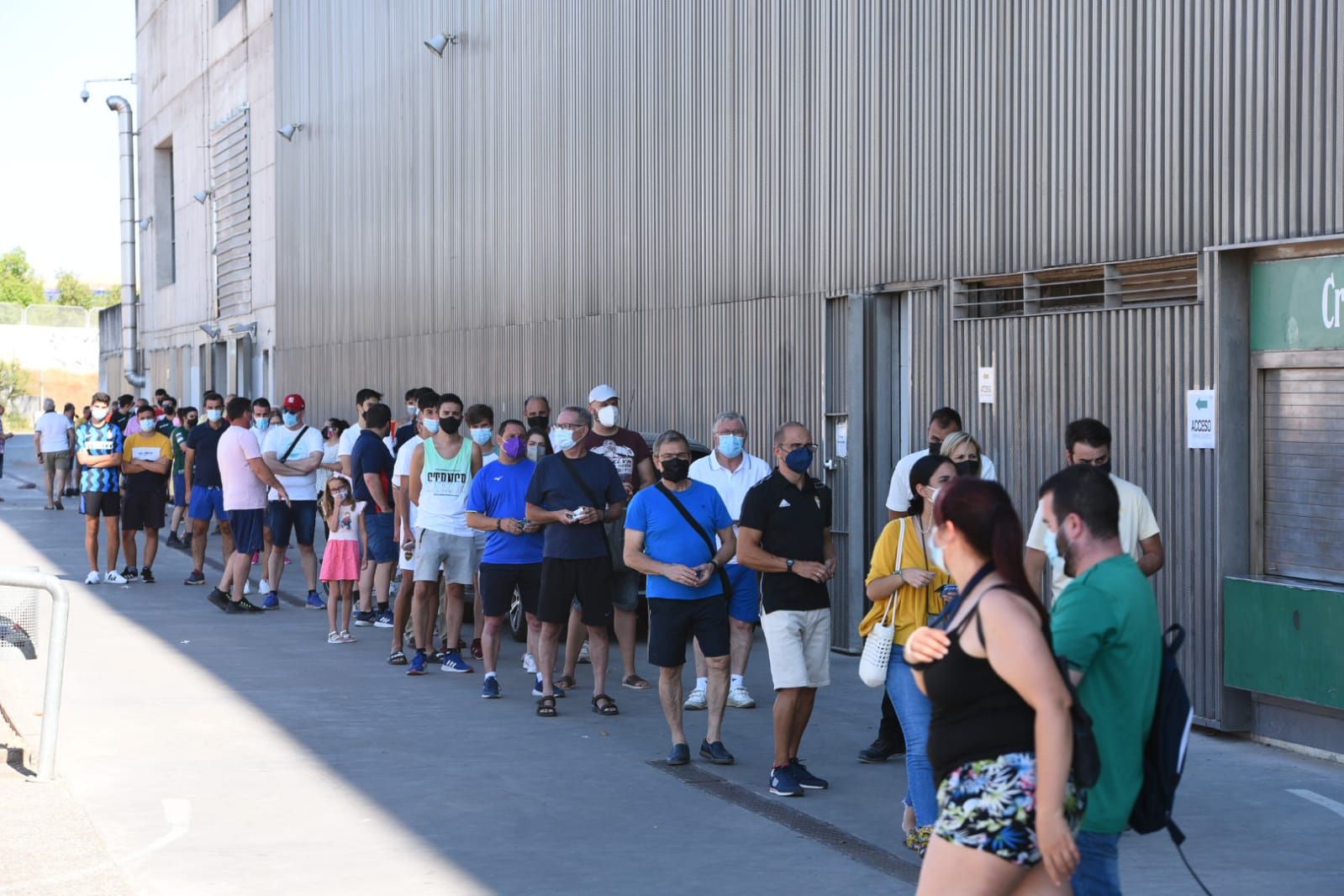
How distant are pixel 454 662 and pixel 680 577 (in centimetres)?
→ 390

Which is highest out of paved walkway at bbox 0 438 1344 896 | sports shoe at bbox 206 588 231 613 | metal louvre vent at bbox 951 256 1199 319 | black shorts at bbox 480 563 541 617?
metal louvre vent at bbox 951 256 1199 319

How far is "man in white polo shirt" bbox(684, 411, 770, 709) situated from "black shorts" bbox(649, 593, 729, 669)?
3.29 feet

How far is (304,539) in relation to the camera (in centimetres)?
1683

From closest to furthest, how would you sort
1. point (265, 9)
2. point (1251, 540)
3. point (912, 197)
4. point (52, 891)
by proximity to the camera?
point (52, 891) → point (1251, 540) → point (912, 197) → point (265, 9)

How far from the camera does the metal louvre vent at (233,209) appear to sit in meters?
35.4

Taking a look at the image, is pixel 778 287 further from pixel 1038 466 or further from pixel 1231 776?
pixel 1231 776

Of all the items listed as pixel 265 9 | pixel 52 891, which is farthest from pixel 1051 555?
pixel 265 9

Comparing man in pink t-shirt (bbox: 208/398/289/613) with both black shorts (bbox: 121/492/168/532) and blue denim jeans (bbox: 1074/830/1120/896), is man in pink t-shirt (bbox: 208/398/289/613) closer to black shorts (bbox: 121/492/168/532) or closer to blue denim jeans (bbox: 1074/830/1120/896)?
black shorts (bbox: 121/492/168/532)

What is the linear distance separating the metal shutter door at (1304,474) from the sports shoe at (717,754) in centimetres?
332

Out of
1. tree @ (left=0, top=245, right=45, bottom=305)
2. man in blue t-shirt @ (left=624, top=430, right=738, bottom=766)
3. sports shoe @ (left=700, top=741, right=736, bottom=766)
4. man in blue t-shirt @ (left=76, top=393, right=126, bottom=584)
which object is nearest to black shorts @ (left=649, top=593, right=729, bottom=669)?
man in blue t-shirt @ (left=624, top=430, right=738, bottom=766)

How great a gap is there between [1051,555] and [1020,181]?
4548 mm

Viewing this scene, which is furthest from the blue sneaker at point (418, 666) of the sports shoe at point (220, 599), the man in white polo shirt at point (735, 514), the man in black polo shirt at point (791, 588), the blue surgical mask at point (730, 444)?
the sports shoe at point (220, 599)

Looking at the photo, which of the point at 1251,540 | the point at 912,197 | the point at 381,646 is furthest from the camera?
the point at 381,646

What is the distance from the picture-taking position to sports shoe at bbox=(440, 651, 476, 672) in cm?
1268
